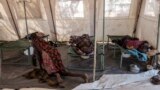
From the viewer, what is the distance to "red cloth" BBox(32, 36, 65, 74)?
3.85 m

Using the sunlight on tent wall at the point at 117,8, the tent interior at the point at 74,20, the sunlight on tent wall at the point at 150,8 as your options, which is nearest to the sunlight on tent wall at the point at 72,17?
the tent interior at the point at 74,20

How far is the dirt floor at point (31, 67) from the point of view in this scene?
3641 mm

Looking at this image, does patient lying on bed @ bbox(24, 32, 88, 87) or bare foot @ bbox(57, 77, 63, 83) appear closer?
bare foot @ bbox(57, 77, 63, 83)

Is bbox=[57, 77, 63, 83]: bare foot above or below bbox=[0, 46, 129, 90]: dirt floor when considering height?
above

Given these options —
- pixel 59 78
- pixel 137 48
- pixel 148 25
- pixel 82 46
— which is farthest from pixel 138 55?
pixel 59 78

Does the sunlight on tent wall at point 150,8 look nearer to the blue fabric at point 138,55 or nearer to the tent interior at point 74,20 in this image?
the tent interior at point 74,20

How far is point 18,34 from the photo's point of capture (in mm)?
6770

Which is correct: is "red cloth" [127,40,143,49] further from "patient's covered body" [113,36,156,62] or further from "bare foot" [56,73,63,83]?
"bare foot" [56,73,63,83]

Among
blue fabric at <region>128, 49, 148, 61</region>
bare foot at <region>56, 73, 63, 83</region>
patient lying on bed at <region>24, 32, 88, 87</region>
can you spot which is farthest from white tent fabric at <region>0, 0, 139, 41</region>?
bare foot at <region>56, 73, 63, 83</region>

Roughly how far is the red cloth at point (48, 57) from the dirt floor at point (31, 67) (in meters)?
0.25

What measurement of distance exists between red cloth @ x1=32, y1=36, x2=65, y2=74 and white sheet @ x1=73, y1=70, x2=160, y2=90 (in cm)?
63

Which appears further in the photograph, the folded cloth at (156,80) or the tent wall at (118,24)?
the tent wall at (118,24)

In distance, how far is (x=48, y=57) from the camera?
3.88 metres

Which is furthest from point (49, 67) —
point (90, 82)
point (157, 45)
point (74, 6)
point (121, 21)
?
point (121, 21)
